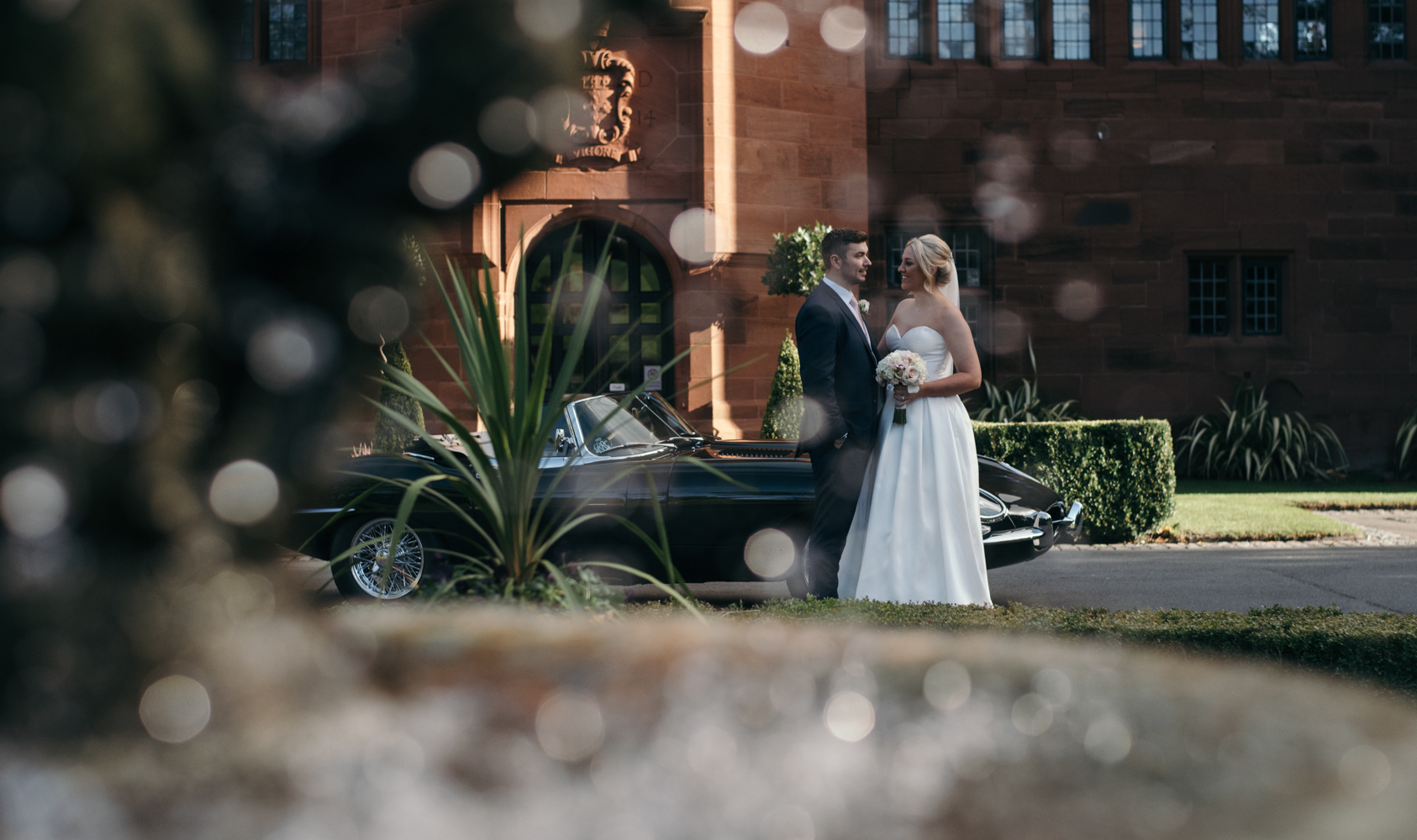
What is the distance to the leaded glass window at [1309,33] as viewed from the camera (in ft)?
52.8

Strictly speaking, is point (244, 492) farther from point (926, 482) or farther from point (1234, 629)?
point (926, 482)

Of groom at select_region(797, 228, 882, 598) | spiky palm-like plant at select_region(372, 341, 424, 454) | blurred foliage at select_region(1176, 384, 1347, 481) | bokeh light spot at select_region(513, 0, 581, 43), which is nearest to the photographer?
bokeh light spot at select_region(513, 0, 581, 43)

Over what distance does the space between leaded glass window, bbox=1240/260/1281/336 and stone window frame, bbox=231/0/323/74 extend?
1396 centimetres

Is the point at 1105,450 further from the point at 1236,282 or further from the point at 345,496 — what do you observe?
the point at 1236,282

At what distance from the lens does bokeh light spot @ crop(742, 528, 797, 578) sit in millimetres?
6059

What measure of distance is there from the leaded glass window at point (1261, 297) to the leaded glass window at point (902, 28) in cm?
611

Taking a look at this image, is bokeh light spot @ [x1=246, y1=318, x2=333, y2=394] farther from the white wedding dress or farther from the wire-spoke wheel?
the wire-spoke wheel

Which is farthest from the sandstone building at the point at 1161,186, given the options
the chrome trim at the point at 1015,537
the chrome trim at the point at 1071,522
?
the chrome trim at the point at 1015,537

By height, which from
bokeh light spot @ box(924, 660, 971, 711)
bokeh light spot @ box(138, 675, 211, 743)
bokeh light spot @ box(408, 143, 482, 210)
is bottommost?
bokeh light spot @ box(924, 660, 971, 711)

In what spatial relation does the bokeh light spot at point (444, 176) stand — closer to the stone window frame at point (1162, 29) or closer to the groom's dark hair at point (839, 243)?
the groom's dark hair at point (839, 243)

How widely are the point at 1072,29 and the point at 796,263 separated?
725cm

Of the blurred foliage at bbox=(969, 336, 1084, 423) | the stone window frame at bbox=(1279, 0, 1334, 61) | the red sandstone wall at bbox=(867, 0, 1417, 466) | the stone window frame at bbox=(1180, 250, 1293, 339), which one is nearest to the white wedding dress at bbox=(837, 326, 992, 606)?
the blurred foliage at bbox=(969, 336, 1084, 423)

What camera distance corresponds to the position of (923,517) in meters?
5.15

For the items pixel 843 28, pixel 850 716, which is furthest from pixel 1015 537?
pixel 843 28
